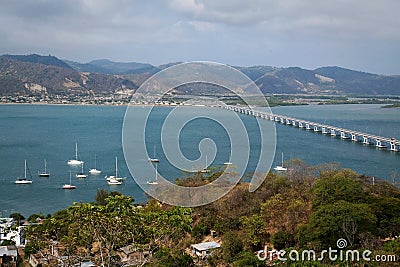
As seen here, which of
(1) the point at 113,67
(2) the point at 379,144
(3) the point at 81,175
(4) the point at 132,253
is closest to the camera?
(4) the point at 132,253

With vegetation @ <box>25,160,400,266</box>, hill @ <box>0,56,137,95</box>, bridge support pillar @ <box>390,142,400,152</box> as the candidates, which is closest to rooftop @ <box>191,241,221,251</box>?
vegetation @ <box>25,160,400,266</box>

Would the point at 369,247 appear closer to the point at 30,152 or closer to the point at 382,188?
the point at 382,188

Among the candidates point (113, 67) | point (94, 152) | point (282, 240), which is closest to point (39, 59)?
point (113, 67)

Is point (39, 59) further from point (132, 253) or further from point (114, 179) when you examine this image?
point (132, 253)

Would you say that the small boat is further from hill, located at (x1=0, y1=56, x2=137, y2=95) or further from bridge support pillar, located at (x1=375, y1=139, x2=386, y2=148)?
hill, located at (x1=0, y1=56, x2=137, y2=95)

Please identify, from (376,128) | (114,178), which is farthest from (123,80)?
(114,178)

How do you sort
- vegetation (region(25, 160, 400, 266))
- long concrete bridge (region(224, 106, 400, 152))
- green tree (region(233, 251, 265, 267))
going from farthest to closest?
long concrete bridge (region(224, 106, 400, 152)) → green tree (region(233, 251, 265, 267)) → vegetation (region(25, 160, 400, 266))
